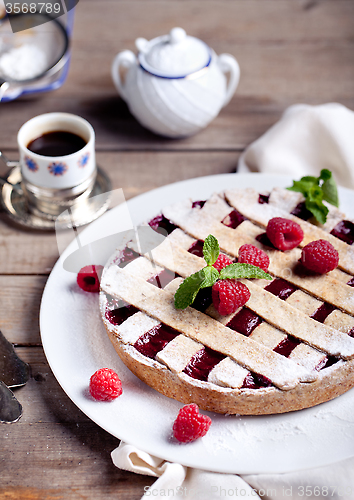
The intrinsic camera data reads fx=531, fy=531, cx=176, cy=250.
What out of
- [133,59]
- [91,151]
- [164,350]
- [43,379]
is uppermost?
[133,59]

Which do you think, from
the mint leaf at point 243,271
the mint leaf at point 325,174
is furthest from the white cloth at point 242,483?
the mint leaf at point 325,174

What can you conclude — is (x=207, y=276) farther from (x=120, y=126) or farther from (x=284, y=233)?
(x=120, y=126)

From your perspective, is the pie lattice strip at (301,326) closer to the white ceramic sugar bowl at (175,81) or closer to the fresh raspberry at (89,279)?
the fresh raspberry at (89,279)

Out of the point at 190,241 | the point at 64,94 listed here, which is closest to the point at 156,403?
the point at 190,241

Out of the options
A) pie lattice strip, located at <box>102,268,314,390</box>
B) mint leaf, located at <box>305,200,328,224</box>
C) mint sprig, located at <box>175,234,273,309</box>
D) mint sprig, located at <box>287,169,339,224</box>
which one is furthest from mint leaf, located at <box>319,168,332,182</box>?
pie lattice strip, located at <box>102,268,314,390</box>

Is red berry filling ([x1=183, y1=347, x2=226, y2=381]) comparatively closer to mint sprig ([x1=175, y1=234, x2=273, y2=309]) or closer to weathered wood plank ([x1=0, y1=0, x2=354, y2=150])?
mint sprig ([x1=175, y1=234, x2=273, y2=309])

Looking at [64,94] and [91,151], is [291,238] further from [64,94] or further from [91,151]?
[64,94]
